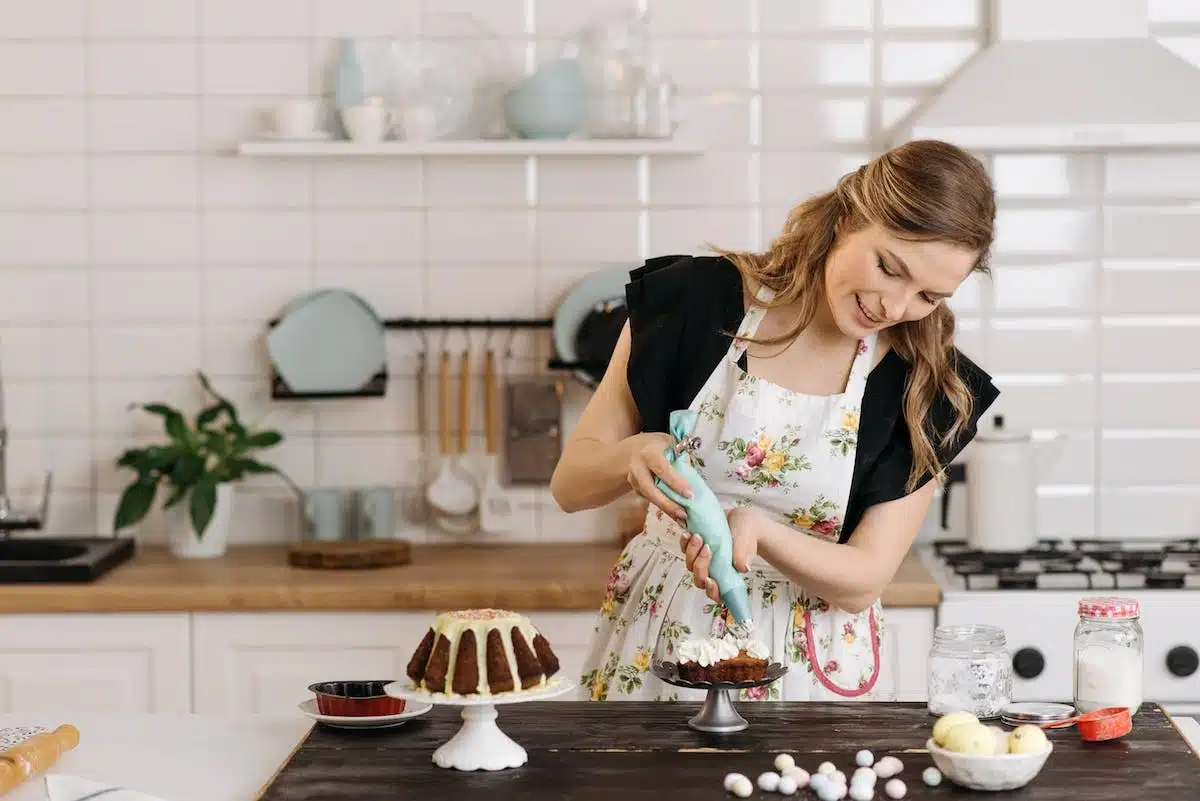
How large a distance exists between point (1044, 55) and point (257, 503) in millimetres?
1984

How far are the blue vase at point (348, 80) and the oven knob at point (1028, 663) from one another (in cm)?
183

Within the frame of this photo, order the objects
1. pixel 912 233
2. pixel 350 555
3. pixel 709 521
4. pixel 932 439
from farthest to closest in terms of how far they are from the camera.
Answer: pixel 350 555 < pixel 932 439 < pixel 912 233 < pixel 709 521

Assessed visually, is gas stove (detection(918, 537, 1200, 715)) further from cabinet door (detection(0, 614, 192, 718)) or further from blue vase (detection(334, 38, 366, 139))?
blue vase (detection(334, 38, 366, 139))

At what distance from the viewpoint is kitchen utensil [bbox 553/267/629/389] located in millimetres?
3307

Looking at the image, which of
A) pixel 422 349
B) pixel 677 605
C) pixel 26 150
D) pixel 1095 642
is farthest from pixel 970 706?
pixel 26 150

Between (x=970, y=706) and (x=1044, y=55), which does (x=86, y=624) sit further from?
(x=1044, y=55)

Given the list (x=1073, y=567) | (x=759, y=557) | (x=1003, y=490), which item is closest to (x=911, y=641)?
(x=1073, y=567)

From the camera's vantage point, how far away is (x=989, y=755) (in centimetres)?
156

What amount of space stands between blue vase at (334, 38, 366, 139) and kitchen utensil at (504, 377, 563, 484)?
731 millimetres

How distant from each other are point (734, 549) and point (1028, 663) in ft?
3.96

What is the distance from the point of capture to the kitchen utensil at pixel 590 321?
3.31 meters

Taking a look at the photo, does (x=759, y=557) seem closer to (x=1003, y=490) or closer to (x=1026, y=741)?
(x=1026, y=741)

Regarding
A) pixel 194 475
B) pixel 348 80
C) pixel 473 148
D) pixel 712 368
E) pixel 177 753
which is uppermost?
pixel 348 80

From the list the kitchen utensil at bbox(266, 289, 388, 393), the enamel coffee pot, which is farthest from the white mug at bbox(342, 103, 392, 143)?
the enamel coffee pot
